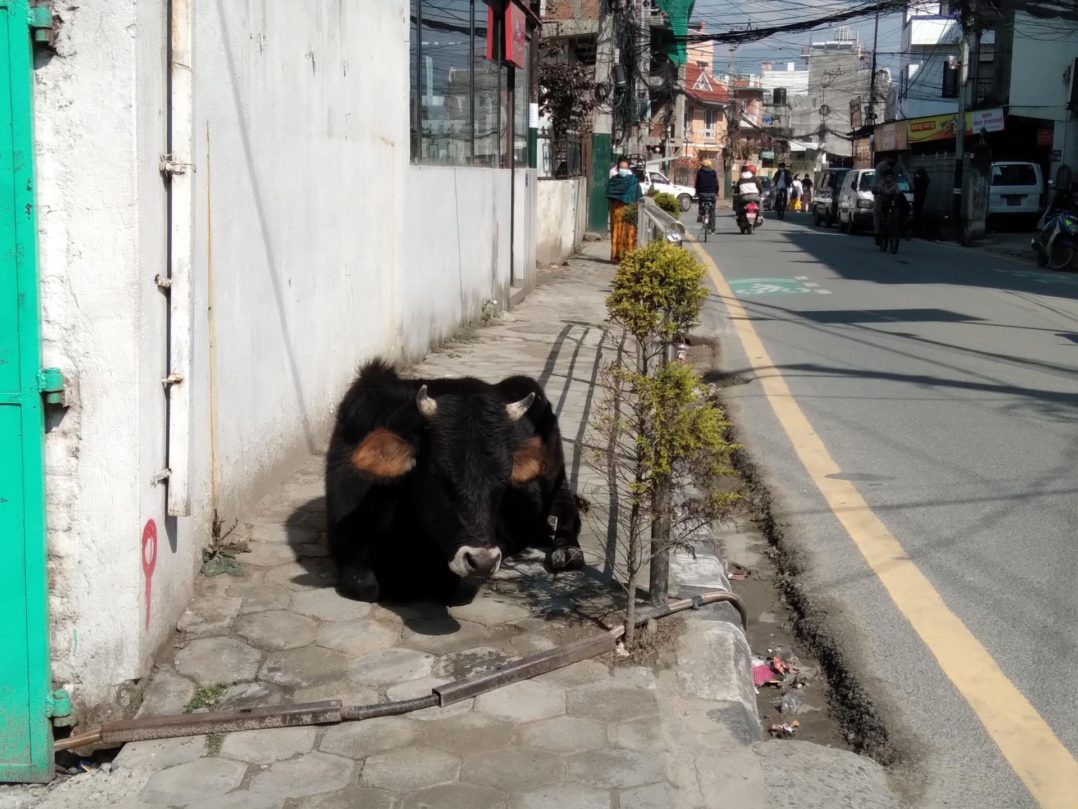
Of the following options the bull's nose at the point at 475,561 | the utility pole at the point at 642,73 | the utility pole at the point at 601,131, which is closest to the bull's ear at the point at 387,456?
the bull's nose at the point at 475,561

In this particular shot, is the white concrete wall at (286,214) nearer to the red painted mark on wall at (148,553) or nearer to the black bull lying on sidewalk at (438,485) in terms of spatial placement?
the black bull lying on sidewalk at (438,485)

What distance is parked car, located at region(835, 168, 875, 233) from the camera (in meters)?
32.3

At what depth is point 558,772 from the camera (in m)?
3.43

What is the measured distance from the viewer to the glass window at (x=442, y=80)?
9.93m

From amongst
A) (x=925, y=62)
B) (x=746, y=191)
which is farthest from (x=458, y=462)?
(x=925, y=62)

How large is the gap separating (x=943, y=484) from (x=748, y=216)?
24395mm

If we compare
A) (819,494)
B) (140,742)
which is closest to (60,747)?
(140,742)

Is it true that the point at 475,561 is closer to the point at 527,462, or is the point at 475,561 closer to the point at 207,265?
the point at 527,462

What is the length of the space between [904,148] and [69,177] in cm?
4976

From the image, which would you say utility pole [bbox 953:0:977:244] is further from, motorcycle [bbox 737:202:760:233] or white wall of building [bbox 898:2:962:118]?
white wall of building [bbox 898:2:962:118]

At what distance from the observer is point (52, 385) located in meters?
3.39

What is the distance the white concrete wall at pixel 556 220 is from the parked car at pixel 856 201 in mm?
11040

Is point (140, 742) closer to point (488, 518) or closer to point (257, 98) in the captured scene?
point (488, 518)

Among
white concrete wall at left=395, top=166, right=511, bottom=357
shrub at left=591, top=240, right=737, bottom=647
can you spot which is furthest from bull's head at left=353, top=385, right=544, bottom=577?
white concrete wall at left=395, top=166, right=511, bottom=357
